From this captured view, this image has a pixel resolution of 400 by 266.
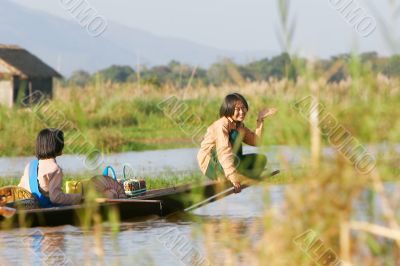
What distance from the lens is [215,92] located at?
3541 cm

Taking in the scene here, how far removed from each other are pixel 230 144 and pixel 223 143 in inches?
5.9

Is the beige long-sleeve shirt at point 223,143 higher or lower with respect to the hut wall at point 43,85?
lower

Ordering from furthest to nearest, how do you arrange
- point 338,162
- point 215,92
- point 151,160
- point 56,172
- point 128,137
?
point 215,92
point 128,137
point 151,160
point 56,172
point 338,162

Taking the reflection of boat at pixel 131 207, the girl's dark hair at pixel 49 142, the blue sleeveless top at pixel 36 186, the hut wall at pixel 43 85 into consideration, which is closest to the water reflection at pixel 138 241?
the reflection of boat at pixel 131 207

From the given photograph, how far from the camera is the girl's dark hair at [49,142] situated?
1084 centimetres

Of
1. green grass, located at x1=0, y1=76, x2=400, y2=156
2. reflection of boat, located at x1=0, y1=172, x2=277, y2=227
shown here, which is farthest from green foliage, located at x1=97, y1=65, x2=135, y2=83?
reflection of boat, located at x1=0, y1=172, x2=277, y2=227

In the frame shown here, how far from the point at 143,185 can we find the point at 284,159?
23.9 ft

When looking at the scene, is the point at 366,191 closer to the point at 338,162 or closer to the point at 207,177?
the point at 338,162

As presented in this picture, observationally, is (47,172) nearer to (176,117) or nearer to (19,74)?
(176,117)

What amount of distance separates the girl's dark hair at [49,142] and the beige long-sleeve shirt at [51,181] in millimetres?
89

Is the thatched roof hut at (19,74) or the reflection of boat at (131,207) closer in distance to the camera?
the reflection of boat at (131,207)

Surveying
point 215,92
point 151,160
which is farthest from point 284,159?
point 215,92

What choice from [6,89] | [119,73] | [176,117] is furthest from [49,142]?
[119,73]

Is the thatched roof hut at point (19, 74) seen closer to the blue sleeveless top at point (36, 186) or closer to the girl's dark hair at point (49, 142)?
the blue sleeveless top at point (36, 186)
